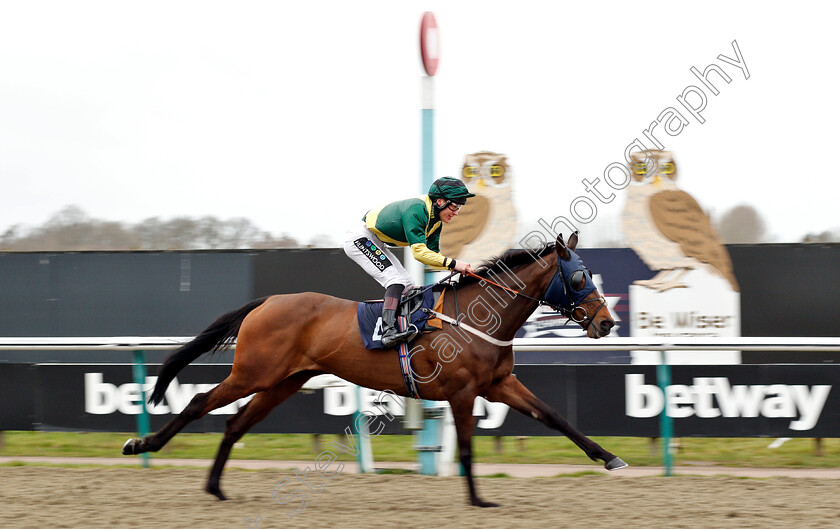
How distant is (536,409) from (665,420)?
147 centimetres

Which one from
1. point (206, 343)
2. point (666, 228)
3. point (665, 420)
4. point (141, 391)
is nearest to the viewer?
point (206, 343)

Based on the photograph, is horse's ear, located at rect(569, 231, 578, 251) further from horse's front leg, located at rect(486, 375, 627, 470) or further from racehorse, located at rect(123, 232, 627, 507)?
horse's front leg, located at rect(486, 375, 627, 470)

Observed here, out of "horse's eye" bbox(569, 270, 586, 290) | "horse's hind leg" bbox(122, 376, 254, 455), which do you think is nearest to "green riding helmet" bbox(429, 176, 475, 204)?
"horse's eye" bbox(569, 270, 586, 290)

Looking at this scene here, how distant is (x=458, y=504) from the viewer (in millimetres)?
5043

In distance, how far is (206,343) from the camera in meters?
5.61

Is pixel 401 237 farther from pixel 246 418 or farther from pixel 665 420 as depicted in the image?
pixel 665 420

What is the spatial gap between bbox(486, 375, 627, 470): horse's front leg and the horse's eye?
745 millimetres

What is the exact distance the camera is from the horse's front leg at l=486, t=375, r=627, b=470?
5.02m

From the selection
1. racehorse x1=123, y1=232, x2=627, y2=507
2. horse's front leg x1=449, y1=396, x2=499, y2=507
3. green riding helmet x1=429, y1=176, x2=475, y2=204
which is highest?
green riding helmet x1=429, y1=176, x2=475, y2=204

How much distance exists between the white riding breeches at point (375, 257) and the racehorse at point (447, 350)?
28cm

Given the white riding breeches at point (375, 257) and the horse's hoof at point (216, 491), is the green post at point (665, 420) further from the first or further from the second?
the horse's hoof at point (216, 491)

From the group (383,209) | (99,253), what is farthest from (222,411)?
(99,253)

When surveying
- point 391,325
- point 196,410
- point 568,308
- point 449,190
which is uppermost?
point 449,190

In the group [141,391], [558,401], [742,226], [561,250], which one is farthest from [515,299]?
[742,226]
